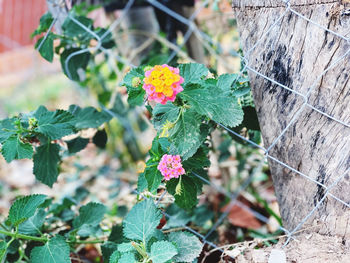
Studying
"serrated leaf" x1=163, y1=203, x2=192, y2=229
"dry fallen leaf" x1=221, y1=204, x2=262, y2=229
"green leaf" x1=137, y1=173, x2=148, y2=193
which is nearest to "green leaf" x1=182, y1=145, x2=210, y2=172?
"green leaf" x1=137, y1=173, x2=148, y2=193

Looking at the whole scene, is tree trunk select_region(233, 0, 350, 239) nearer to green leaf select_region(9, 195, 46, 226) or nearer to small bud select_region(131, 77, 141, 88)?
small bud select_region(131, 77, 141, 88)

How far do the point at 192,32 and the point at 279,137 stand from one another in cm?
107

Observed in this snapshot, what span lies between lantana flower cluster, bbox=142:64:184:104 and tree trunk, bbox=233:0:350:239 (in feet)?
0.80

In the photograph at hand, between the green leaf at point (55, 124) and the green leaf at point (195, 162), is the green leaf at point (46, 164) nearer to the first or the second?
the green leaf at point (55, 124)

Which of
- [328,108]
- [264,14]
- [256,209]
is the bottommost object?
[256,209]

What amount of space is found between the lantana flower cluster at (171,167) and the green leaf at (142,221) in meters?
0.13

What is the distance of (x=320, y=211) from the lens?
92 centimetres

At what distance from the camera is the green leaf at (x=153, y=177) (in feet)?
2.96

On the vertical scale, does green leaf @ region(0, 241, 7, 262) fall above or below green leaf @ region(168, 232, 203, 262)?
below

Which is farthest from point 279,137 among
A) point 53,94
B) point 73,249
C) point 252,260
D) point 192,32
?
point 53,94

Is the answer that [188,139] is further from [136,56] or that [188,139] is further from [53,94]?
[53,94]

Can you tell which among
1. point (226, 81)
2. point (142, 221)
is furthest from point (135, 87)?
point (142, 221)

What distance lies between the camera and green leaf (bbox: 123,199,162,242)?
0.93 m

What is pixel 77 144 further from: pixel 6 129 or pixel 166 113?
pixel 166 113
